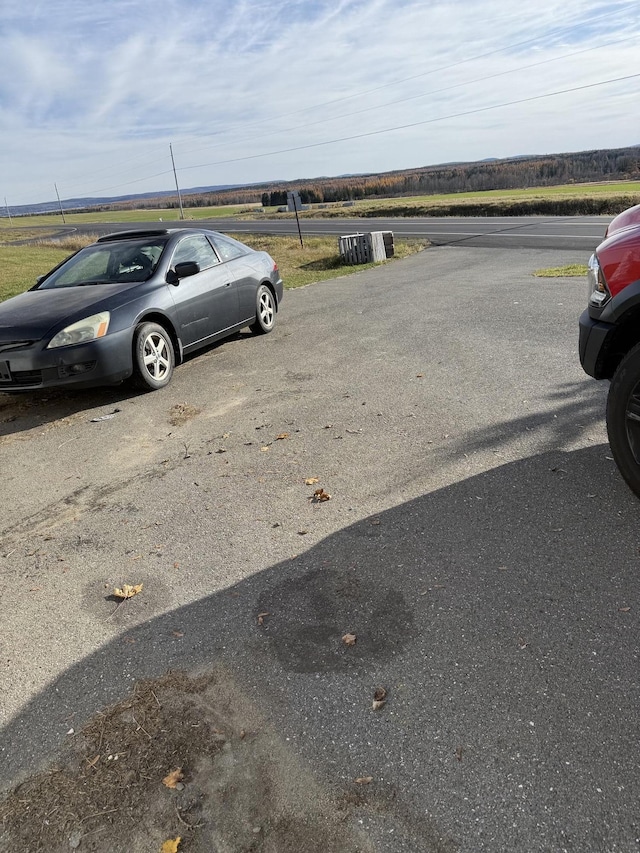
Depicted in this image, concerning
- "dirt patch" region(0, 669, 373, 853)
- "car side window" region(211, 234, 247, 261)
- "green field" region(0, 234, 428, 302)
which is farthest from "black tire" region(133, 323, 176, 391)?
"green field" region(0, 234, 428, 302)

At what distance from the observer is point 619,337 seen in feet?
12.2

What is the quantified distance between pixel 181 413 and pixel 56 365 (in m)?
1.21

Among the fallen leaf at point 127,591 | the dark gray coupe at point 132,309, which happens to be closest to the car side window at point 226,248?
the dark gray coupe at point 132,309

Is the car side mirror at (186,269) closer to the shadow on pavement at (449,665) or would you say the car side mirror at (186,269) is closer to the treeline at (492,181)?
the shadow on pavement at (449,665)

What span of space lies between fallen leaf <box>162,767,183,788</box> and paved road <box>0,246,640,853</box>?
0.22 metres

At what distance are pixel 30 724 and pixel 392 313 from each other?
8.16 meters

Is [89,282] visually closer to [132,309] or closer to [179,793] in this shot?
[132,309]

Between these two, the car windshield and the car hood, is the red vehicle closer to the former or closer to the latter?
the car hood

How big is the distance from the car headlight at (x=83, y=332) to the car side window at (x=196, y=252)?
1454 mm

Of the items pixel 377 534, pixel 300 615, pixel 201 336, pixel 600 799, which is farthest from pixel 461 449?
pixel 201 336

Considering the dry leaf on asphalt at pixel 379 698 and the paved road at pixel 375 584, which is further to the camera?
the dry leaf on asphalt at pixel 379 698

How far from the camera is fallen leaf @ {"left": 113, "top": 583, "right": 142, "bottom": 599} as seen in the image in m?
3.22

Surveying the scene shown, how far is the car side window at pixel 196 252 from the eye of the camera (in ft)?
24.5

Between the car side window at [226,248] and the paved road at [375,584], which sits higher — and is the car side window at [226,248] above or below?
above
